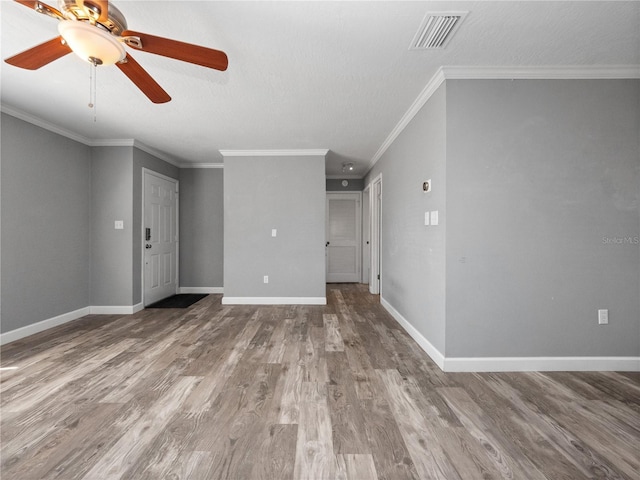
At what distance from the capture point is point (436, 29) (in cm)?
193

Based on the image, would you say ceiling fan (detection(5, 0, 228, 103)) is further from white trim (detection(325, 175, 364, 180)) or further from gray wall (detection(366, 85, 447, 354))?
white trim (detection(325, 175, 364, 180))

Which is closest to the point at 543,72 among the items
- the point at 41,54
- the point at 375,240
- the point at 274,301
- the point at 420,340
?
the point at 420,340

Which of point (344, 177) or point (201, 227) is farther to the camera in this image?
point (344, 177)

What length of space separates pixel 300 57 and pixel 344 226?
484 cm

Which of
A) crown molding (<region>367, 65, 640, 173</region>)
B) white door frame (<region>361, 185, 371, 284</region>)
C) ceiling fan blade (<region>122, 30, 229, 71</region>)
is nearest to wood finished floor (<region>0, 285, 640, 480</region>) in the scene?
ceiling fan blade (<region>122, 30, 229, 71</region>)

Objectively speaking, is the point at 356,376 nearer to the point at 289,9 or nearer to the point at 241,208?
the point at 289,9

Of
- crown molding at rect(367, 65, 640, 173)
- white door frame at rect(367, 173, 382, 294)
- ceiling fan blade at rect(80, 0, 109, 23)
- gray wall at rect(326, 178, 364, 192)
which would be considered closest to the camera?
ceiling fan blade at rect(80, 0, 109, 23)

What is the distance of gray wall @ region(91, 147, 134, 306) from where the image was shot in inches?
169

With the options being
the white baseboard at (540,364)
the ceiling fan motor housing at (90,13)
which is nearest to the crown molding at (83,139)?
the ceiling fan motor housing at (90,13)

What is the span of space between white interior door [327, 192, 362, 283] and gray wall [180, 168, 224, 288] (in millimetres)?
2468

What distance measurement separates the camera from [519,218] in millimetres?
2475

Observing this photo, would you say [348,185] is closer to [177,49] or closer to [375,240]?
[375,240]

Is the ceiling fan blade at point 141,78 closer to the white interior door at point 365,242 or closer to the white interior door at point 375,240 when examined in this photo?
the white interior door at point 375,240

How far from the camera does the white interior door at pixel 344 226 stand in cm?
690
